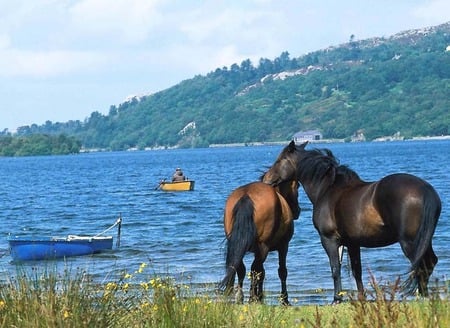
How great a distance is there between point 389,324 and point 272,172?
7314 mm

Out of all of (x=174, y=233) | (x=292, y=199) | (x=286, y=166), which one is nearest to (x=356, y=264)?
(x=292, y=199)

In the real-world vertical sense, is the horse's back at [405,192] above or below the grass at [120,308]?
above

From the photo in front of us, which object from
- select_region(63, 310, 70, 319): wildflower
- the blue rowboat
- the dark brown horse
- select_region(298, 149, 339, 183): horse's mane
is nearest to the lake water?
the blue rowboat

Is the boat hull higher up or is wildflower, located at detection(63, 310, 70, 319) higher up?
wildflower, located at detection(63, 310, 70, 319)

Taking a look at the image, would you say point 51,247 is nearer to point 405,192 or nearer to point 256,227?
point 256,227

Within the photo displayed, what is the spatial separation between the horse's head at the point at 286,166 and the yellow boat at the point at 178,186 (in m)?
49.6

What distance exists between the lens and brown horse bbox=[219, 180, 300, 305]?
14.5 metres

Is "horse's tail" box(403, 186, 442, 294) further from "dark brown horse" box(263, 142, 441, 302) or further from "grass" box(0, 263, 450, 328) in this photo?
"grass" box(0, 263, 450, 328)

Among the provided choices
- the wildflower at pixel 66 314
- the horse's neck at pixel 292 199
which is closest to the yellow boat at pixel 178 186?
the horse's neck at pixel 292 199

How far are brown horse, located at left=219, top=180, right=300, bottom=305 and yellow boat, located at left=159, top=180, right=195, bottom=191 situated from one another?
50056mm

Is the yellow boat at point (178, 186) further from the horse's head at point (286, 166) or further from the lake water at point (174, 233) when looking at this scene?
the horse's head at point (286, 166)

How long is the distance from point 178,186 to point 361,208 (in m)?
A: 52.4

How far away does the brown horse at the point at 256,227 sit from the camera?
14508mm

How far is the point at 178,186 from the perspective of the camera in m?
66.3
